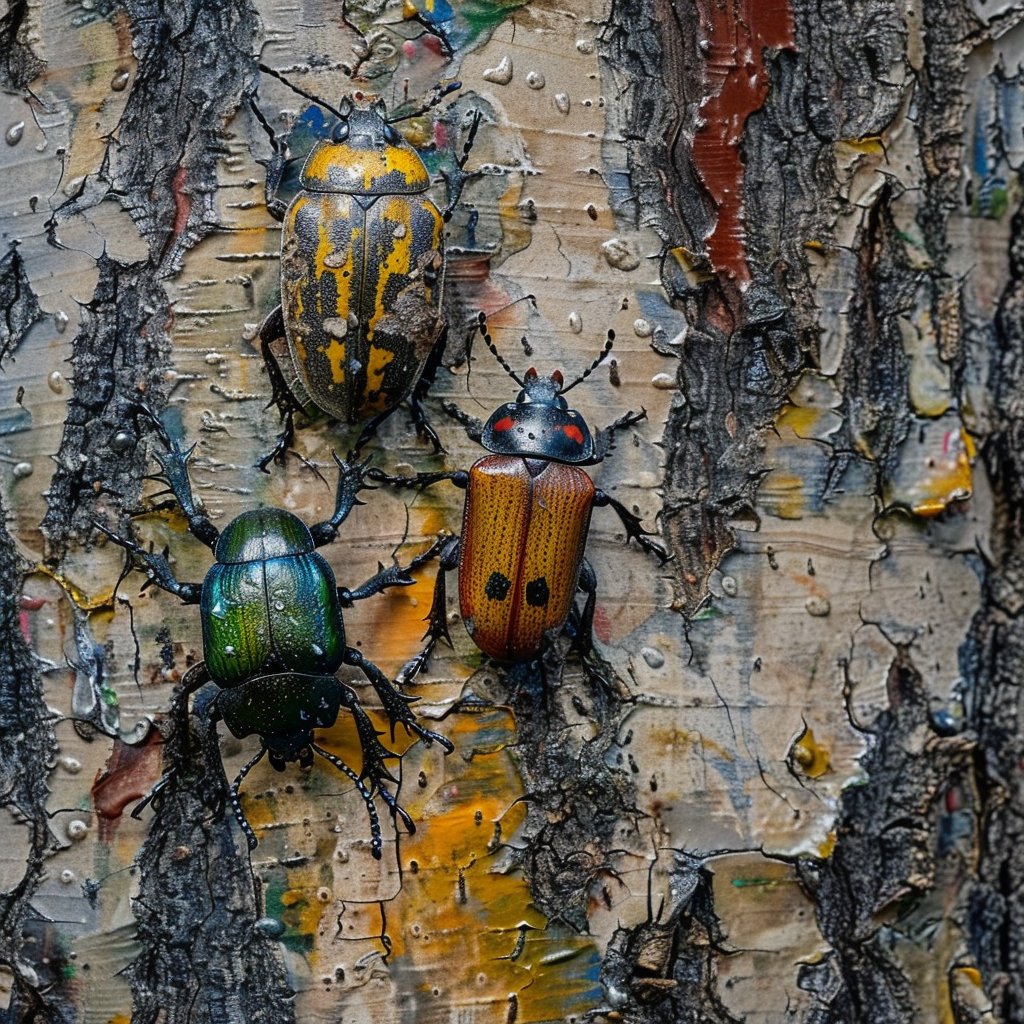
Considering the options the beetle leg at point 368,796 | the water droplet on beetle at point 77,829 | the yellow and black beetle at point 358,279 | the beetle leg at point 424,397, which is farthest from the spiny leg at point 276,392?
the water droplet on beetle at point 77,829

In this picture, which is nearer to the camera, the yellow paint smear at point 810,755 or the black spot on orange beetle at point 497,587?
the black spot on orange beetle at point 497,587

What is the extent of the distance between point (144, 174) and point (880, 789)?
2214mm

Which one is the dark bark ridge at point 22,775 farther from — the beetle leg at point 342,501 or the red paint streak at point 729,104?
the red paint streak at point 729,104

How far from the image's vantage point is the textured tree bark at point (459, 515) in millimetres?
2445

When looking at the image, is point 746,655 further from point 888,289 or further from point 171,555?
point 171,555

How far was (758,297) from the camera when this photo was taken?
2.65m

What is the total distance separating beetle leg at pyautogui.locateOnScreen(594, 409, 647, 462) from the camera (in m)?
2.57

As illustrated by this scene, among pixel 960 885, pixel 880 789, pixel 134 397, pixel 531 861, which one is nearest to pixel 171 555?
pixel 134 397

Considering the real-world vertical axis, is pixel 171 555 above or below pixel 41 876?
above

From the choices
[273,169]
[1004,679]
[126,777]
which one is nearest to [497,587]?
[126,777]

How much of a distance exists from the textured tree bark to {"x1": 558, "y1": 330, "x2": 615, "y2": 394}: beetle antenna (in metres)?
0.02

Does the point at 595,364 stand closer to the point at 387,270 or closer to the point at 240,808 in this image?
the point at 387,270

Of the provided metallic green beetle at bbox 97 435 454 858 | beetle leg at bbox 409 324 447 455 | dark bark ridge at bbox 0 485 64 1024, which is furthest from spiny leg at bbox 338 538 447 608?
dark bark ridge at bbox 0 485 64 1024

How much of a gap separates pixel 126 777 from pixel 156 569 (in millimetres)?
458
